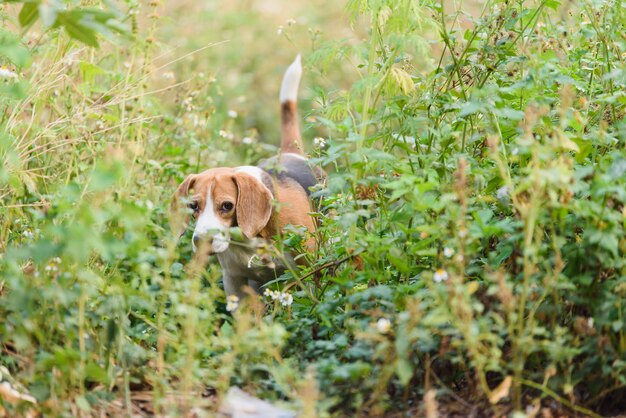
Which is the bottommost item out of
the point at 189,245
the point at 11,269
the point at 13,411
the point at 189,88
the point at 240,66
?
the point at 240,66

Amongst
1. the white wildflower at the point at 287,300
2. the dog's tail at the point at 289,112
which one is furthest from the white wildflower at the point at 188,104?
the white wildflower at the point at 287,300

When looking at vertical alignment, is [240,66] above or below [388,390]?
below

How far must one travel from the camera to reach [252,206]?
166 inches

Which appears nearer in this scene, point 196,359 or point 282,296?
point 196,359

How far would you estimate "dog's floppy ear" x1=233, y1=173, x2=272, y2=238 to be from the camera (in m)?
4.18

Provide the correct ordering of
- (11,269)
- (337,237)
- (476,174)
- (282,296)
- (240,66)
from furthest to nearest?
(240,66) → (337,237) → (282,296) → (476,174) → (11,269)

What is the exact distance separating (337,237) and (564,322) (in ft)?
3.62

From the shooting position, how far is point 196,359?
2838mm

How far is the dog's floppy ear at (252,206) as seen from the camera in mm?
4184

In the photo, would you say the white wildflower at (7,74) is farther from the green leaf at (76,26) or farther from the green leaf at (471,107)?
the green leaf at (471,107)

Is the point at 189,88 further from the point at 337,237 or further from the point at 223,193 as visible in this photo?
the point at 337,237

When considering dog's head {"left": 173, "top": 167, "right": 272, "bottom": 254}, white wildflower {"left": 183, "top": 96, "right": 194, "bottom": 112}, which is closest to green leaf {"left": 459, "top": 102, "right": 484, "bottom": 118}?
dog's head {"left": 173, "top": 167, "right": 272, "bottom": 254}

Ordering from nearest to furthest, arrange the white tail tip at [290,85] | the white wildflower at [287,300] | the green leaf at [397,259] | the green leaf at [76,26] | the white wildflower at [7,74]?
1. the green leaf at [76,26]
2. the green leaf at [397,259]
3. the white wildflower at [287,300]
4. the white wildflower at [7,74]
5. the white tail tip at [290,85]

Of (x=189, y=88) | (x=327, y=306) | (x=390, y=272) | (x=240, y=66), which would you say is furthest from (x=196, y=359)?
(x=240, y=66)
